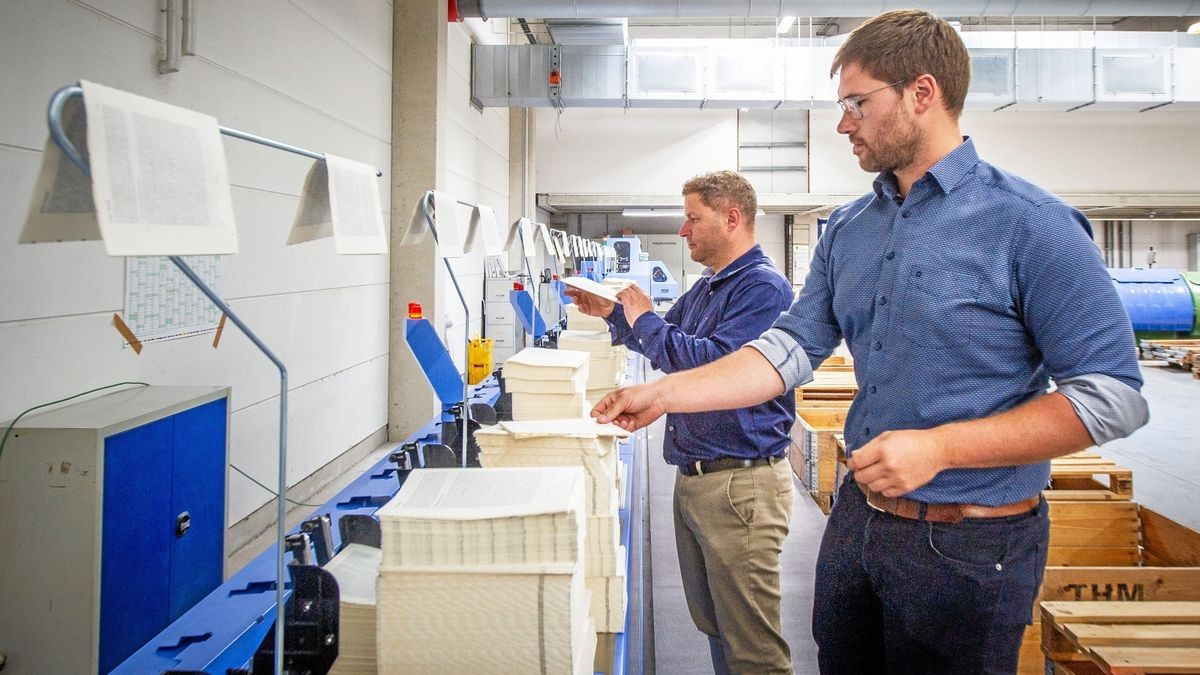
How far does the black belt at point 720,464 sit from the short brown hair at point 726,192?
84 cm

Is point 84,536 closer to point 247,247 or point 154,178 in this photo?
point 154,178

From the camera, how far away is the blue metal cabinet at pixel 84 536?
1.82 metres

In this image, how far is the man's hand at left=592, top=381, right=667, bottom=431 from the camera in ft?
5.00

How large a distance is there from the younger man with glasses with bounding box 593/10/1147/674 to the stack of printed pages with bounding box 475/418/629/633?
629 mm

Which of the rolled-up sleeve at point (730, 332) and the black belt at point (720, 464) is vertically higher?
the rolled-up sleeve at point (730, 332)

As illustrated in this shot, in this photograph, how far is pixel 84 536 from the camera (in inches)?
71.7

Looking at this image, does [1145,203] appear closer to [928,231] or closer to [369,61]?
[369,61]

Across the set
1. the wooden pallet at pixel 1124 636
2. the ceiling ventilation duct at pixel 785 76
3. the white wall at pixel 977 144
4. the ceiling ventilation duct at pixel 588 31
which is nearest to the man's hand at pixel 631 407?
the wooden pallet at pixel 1124 636

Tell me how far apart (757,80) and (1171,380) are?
675 centimetres

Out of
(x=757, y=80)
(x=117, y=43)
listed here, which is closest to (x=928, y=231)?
(x=117, y=43)

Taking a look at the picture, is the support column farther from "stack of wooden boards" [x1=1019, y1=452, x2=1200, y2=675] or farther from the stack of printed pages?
"stack of wooden boards" [x1=1019, y1=452, x2=1200, y2=675]

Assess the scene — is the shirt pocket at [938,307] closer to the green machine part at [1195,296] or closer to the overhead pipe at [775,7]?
the overhead pipe at [775,7]

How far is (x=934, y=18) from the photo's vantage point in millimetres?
1279

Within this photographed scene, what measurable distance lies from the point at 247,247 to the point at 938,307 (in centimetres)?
351
